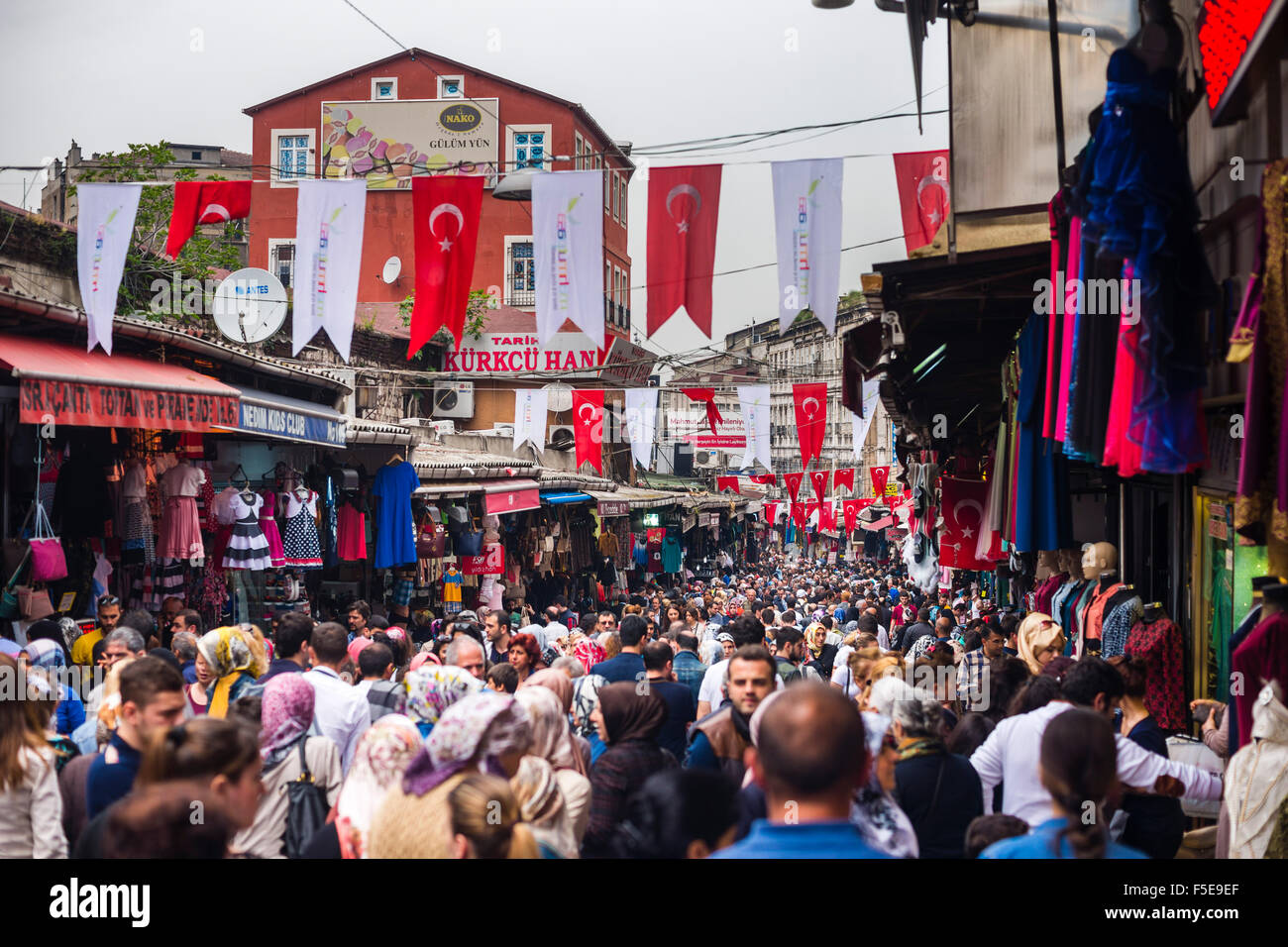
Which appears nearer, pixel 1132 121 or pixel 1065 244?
pixel 1132 121

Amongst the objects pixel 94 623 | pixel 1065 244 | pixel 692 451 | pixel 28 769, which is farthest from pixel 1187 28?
pixel 692 451

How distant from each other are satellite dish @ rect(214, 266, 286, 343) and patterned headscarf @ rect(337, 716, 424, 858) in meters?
11.3

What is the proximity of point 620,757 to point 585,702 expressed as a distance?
96.7 inches

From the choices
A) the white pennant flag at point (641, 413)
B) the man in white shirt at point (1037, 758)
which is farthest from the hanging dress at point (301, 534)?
the white pennant flag at point (641, 413)

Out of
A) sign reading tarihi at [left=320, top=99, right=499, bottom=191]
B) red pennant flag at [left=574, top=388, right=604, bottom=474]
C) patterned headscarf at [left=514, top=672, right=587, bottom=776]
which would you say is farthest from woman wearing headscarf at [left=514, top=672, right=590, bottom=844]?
sign reading tarihi at [left=320, top=99, right=499, bottom=191]

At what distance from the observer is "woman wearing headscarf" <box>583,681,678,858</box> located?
17.3 ft

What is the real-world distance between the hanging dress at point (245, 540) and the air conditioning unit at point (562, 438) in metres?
22.5

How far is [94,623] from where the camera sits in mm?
10242

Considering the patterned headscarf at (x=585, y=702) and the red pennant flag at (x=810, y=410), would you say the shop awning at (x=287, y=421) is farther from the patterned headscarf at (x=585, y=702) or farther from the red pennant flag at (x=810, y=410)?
the red pennant flag at (x=810, y=410)

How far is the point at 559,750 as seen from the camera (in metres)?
5.41

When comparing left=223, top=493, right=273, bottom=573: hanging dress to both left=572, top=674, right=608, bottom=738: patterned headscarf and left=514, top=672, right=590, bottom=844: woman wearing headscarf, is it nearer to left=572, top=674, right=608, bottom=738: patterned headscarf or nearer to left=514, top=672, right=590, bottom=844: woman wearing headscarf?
left=572, top=674, right=608, bottom=738: patterned headscarf
